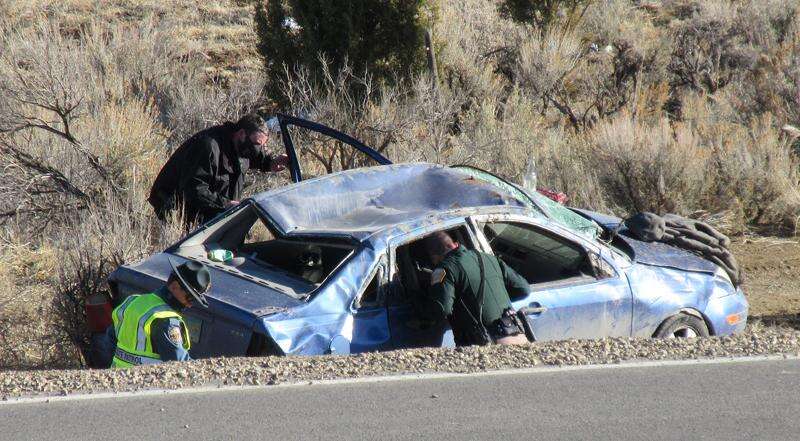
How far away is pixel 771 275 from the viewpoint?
11961mm

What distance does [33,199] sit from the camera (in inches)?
475

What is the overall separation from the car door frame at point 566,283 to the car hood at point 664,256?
0.34m

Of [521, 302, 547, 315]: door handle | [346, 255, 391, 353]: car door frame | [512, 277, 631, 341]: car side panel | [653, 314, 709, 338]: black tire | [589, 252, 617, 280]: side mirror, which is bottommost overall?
[653, 314, 709, 338]: black tire

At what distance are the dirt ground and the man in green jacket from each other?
14.1 feet

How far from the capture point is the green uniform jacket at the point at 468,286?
6.53 m

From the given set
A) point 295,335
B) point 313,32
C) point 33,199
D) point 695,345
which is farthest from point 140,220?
point 313,32

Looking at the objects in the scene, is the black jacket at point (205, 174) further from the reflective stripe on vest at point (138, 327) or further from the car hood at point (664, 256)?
the car hood at point (664, 256)

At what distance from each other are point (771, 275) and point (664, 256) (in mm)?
4754

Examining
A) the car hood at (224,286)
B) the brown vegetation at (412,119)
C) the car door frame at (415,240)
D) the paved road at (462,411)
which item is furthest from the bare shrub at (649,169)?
the car hood at (224,286)

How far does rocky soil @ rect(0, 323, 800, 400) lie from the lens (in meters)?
5.88

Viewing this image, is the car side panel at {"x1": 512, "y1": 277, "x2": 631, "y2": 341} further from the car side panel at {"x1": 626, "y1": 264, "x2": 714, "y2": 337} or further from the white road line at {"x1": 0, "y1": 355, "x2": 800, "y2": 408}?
the white road line at {"x1": 0, "y1": 355, "x2": 800, "y2": 408}

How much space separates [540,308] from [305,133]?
723 cm

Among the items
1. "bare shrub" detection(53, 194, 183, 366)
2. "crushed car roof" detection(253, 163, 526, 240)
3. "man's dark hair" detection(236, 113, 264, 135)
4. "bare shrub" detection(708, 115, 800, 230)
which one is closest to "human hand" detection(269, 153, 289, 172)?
"man's dark hair" detection(236, 113, 264, 135)

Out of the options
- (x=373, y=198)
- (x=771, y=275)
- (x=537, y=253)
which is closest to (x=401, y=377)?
(x=373, y=198)
